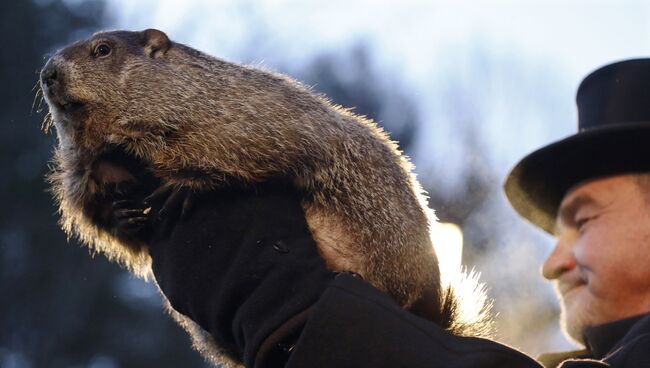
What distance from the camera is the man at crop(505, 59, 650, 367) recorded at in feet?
9.73

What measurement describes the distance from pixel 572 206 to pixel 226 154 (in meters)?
1.11

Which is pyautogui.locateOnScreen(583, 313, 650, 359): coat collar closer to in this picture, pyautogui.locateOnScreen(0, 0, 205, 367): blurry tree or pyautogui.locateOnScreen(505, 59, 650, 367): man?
pyautogui.locateOnScreen(505, 59, 650, 367): man

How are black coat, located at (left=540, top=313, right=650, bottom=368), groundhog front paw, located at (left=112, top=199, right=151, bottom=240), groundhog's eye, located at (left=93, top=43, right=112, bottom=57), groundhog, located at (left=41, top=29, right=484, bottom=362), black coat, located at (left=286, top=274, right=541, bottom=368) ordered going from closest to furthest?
black coat, located at (left=286, top=274, right=541, bottom=368) → black coat, located at (left=540, top=313, right=650, bottom=368) → groundhog front paw, located at (left=112, top=199, right=151, bottom=240) → groundhog, located at (left=41, top=29, right=484, bottom=362) → groundhog's eye, located at (left=93, top=43, right=112, bottom=57)

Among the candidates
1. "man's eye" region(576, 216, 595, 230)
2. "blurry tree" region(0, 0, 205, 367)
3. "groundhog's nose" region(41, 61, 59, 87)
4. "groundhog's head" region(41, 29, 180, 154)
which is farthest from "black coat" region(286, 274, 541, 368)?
"blurry tree" region(0, 0, 205, 367)

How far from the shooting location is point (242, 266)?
2568mm

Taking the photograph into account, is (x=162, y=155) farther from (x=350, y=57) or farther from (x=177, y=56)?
(x=350, y=57)

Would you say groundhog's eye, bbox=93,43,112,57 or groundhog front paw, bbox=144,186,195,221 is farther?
groundhog's eye, bbox=93,43,112,57

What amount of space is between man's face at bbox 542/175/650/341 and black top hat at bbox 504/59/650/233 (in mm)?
57

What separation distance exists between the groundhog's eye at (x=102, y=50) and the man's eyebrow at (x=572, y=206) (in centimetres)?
161

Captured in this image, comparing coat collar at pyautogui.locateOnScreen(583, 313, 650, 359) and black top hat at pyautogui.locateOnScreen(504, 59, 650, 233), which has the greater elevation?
black top hat at pyautogui.locateOnScreen(504, 59, 650, 233)

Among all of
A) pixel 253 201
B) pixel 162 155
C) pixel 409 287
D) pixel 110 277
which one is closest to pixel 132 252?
pixel 162 155

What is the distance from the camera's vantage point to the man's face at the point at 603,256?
2965mm

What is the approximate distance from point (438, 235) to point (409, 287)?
13.3 inches

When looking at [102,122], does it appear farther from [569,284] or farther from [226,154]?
[569,284]
